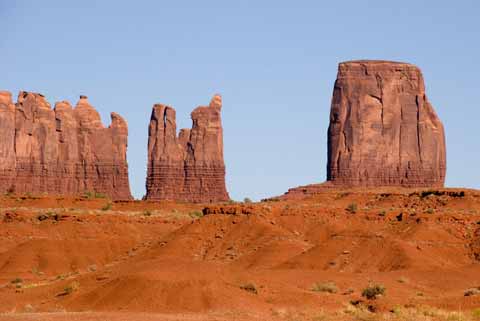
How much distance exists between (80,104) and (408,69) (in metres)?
38.5

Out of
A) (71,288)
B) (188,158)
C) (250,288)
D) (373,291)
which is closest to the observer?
(250,288)

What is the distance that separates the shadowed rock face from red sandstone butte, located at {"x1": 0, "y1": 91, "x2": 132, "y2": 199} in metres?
31.1

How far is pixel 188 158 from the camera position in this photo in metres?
133

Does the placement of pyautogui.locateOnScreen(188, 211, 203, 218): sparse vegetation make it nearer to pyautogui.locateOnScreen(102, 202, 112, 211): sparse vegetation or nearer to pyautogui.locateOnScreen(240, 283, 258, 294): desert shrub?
pyautogui.locateOnScreen(102, 202, 112, 211): sparse vegetation

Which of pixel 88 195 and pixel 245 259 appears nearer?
pixel 245 259

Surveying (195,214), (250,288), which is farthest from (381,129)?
(250,288)

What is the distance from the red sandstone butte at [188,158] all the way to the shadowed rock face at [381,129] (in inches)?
1071

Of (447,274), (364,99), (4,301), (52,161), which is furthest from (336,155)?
(4,301)

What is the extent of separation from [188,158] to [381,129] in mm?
31403

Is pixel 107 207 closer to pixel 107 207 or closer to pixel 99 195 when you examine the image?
pixel 107 207

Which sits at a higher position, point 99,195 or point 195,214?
point 99,195

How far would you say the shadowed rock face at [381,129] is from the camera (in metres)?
105

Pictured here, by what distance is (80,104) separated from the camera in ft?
431

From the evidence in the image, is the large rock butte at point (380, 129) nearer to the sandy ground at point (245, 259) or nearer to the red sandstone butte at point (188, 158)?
the sandy ground at point (245, 259)
